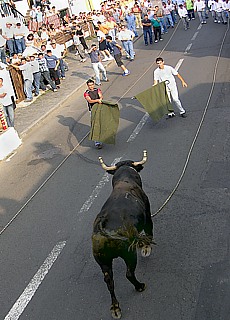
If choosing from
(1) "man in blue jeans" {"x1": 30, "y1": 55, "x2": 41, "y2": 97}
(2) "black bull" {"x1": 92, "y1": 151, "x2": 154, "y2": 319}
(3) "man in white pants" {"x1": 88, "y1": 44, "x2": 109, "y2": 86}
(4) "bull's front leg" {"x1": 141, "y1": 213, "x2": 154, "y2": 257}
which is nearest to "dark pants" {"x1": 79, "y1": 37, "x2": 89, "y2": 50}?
(3) "man in white pants" {"x1": 88, "y1": 44, "x2": 109, "y2": 86}

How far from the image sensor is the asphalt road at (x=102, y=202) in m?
5.87

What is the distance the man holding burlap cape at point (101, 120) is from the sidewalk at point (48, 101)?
3.22m

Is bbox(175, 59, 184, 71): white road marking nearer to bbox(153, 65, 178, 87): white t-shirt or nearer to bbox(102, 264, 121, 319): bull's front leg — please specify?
bbox(153, 65, 178, 87): white t-shirt

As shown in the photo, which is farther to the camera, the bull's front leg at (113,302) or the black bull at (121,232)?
the bull's front leg at (113,302)

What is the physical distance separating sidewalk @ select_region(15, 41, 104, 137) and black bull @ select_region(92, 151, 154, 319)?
8.56 m

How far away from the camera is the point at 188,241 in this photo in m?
6.77

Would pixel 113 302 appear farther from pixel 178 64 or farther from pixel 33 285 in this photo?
pixel 178 64

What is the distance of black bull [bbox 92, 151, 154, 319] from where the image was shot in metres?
5.16

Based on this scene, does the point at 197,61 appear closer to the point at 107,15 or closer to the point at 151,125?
the point at 151,125

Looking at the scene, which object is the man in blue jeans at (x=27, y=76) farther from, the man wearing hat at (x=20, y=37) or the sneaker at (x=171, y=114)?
the sneaker at (x=171, y=114)

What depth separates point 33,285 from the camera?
6.57 meters

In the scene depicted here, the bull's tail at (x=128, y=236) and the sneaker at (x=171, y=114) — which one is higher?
the bull's tail at (x=128, y=236)

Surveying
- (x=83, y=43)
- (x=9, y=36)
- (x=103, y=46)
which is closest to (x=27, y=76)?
(x=9, y=36)

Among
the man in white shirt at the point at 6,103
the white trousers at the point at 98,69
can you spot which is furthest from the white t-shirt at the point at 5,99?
the white trousers at the point at 98,69
